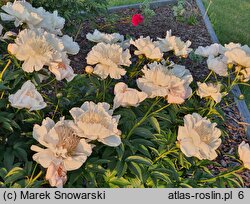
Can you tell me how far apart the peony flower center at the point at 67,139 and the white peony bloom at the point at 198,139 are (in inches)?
18.2

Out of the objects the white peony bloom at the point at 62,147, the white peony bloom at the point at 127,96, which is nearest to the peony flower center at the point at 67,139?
the white peony bloom at the point at 62,147

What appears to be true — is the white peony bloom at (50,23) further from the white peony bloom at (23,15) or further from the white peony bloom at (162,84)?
the white peony bloom at (162,84)

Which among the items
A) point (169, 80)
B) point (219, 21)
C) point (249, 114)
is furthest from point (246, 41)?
point (169, 80)

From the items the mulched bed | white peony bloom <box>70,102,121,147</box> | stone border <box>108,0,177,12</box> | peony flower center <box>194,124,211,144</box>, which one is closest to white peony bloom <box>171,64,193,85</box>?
peony flower center <box>194,124,211,144</box>

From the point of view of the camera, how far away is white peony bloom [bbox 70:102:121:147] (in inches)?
73.4

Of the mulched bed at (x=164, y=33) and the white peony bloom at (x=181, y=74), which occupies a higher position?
the white peony bloom at (x=181, y=74)

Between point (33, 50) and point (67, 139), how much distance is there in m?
0.47

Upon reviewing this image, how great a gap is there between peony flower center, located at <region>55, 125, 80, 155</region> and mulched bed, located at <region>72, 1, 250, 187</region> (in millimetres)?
1829

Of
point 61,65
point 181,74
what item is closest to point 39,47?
point 61,65

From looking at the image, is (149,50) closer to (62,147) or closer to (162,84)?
(162,84)

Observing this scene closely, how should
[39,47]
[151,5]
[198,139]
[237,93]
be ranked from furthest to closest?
[151,5]
[237,93]
[39,47]
[198,139]

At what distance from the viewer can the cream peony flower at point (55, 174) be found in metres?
1.83

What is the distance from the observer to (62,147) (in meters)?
1.85

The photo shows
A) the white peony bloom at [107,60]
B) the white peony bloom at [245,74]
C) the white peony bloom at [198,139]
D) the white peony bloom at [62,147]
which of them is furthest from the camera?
the white peony bloom at [245,74]
